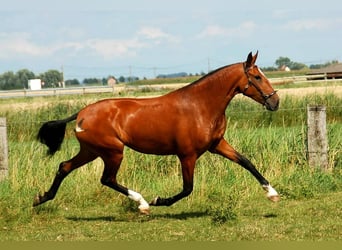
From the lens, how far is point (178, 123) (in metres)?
6.90

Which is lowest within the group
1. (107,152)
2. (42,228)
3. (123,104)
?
(42,228)

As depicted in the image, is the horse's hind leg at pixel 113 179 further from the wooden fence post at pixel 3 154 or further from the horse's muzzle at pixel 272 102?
the wooden fence post at pixel 3 154

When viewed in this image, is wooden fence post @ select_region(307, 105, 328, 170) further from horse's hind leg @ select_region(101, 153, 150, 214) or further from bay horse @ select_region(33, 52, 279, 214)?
horse's hind leg @ select_region(101, 153, 150, 214)

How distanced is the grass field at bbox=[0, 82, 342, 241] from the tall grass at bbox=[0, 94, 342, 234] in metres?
0.02

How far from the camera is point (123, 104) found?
23.7ft

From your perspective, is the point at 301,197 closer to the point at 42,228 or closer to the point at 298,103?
the point at 42,228

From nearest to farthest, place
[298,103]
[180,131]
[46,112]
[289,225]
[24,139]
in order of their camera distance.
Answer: [289,225]
[180,131]
[24,139]
[298,103]
[46,112]

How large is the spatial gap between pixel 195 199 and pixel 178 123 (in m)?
1.33

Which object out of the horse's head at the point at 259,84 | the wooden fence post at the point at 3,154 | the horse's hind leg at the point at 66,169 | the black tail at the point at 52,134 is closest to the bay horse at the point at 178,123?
the horse's head at the point at 259,84

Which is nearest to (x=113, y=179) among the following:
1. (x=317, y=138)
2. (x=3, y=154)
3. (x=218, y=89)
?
(x=218, y=89)

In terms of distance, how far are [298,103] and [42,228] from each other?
11049 mm

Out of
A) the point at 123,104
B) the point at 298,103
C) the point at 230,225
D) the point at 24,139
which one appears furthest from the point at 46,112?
the point at 230,225

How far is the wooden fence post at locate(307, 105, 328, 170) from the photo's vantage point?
361 inches

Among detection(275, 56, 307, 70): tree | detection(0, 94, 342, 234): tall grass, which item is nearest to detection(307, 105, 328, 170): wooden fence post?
detection(0, 94, 342, 234): tall grass
